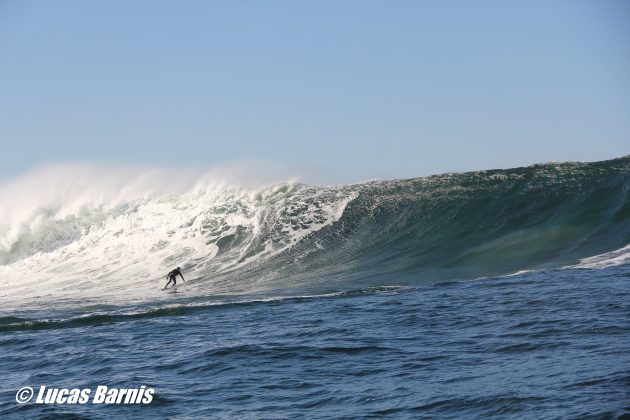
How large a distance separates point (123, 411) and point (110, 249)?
21.5m

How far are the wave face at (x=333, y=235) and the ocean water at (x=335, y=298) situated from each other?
10cm

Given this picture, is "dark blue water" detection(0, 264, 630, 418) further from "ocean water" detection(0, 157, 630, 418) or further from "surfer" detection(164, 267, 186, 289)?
"surfer" detection(164, 267, 186, 289)

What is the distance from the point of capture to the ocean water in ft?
32.7

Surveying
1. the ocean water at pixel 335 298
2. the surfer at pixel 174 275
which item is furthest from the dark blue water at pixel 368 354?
the surfer at pixel 174 275

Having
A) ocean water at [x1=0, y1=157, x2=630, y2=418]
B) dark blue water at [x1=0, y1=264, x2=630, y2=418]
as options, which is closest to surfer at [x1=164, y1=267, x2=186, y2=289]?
ocean water at [x1=0, y1=157, x2=630, y2=418]

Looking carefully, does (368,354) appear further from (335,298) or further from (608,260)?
(608,260)

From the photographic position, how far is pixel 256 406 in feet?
32.2

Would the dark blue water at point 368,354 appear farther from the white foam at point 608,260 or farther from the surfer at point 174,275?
the surfer at point 174,275

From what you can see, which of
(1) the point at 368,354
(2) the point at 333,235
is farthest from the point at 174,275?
(1) the point at 368,354

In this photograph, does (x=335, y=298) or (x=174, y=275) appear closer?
(x=335, y=298)

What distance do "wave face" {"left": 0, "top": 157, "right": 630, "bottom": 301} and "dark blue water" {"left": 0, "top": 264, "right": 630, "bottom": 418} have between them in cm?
422

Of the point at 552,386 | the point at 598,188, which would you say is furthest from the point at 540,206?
the point at 552,386

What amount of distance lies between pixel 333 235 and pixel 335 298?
893 centimetres

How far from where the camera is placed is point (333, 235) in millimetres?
27109
